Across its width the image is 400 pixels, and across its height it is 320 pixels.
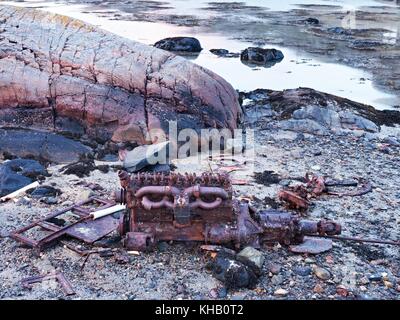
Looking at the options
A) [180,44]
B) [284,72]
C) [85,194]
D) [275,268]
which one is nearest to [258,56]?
[284,72]

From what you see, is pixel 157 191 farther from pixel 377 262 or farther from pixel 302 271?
pixel 377 262

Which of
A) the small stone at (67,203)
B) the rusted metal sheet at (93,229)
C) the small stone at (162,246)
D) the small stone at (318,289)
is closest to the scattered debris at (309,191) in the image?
the small stone at (318,289)

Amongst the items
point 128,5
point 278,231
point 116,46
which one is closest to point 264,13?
point 128,5

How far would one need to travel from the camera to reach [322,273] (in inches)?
162

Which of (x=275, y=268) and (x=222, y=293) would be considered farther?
(x=275, y=268)

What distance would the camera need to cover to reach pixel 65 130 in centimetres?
729

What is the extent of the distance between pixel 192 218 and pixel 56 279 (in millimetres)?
1225

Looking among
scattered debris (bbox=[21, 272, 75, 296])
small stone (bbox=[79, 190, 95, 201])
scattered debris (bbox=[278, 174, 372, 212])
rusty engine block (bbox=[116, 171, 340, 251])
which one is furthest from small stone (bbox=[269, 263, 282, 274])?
small stone (bbox=[79, 190, 95, 201])

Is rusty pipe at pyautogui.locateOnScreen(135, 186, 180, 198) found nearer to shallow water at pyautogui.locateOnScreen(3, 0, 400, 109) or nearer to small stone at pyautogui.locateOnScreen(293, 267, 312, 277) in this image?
small stone at pyautogui.locateOnScreen(293, 267, 312, 277)

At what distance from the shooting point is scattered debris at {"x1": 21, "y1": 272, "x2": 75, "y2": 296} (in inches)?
150

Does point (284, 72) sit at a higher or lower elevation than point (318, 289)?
lower

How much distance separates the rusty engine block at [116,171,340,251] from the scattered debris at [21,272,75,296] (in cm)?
62

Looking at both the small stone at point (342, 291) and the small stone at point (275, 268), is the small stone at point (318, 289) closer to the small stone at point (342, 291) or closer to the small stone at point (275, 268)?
the small stone at point (342, 291)
